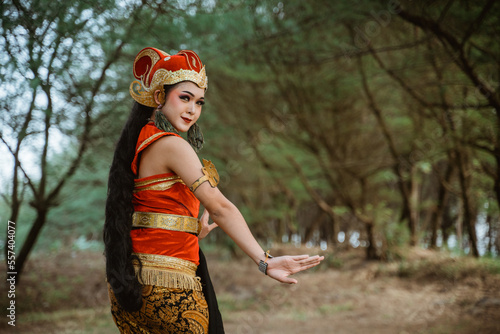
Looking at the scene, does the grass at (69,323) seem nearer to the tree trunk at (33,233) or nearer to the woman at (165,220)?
the tree trunk at (33,233)

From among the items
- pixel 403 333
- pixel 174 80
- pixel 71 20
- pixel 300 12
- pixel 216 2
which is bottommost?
pixel 403 333

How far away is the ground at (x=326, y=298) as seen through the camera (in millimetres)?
5746

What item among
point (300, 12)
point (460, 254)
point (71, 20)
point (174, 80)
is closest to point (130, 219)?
point (174, 80)

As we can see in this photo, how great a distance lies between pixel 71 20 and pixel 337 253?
9159 millimetres

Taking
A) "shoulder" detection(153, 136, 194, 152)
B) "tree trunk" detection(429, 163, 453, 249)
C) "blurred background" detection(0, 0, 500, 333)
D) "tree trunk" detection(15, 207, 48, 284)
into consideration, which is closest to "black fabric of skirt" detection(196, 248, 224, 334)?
"shoulder" detection(153, 136, 194, 152)

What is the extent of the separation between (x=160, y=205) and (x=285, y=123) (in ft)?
30.7

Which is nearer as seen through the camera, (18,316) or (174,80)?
(174,80)

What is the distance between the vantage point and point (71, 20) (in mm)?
3607

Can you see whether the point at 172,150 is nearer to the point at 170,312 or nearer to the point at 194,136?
the point at 194,136

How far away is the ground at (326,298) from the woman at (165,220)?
4240mm

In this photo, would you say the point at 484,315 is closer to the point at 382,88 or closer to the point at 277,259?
the point at 277,259

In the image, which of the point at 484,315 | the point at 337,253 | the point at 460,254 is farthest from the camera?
the point at 337,253

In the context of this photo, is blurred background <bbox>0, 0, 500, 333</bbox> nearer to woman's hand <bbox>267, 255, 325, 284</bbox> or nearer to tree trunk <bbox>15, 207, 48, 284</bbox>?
tree trunk <bbox>15, 207, 48, 284</bbox>

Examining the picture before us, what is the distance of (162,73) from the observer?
1.99 metres
